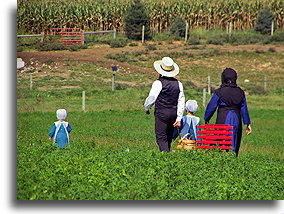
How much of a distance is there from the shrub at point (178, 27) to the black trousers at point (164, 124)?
16.6 ft

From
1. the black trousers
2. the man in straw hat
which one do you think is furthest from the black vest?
the black trousers

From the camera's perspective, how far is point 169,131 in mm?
11547

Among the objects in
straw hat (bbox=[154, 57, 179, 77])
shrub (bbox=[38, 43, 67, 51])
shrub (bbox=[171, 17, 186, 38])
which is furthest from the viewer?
shrub (bbox=[171, 17, 186, 38])

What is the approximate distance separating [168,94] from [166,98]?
0.08m

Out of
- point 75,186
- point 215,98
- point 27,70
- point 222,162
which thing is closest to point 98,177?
point 75,186

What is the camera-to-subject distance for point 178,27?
16.6m

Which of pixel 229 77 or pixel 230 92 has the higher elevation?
pixel 229 77

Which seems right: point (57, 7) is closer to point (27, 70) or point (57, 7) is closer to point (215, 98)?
point (27, 70)

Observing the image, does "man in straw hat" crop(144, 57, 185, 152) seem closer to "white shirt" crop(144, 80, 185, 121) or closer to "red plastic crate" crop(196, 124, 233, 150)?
"white shirt" crop(144, 80, 185, 121)

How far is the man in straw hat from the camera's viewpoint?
1126 cm

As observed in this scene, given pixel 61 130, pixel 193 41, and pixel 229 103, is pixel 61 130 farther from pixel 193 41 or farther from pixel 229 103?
pixel 193 41

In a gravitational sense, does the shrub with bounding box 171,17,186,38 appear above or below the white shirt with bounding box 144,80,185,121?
above

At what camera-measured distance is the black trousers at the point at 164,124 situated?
37.1 ft

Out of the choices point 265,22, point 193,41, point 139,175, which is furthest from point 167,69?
point 265,22
